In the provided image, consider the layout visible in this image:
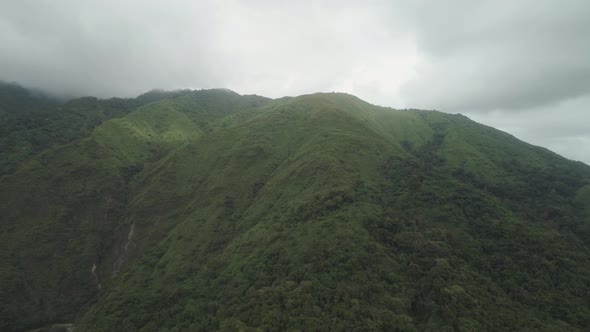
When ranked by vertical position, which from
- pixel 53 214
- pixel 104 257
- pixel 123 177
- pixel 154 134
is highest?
pixel 154 134

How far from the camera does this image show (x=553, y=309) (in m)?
48.3

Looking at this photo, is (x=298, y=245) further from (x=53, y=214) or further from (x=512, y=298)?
(x=53, y=214)

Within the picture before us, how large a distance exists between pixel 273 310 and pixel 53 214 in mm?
90556

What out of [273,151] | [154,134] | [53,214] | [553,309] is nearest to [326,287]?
[553,309]

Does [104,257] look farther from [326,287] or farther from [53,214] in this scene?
[326,287]

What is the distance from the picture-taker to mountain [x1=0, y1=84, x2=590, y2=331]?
4884 centimetres

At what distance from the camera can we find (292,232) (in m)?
64.8

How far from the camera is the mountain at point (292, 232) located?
48844 mm

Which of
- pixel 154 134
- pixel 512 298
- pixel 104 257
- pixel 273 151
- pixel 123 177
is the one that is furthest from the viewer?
pixel 154 134

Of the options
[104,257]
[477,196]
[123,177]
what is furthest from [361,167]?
→ [123,177]

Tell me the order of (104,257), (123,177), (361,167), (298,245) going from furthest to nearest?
(123,177) → (104,257) → (361,167) → (298,245)

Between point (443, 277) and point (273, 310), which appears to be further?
point (443, 277)

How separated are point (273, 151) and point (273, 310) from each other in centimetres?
7143

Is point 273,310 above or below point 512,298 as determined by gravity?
below
